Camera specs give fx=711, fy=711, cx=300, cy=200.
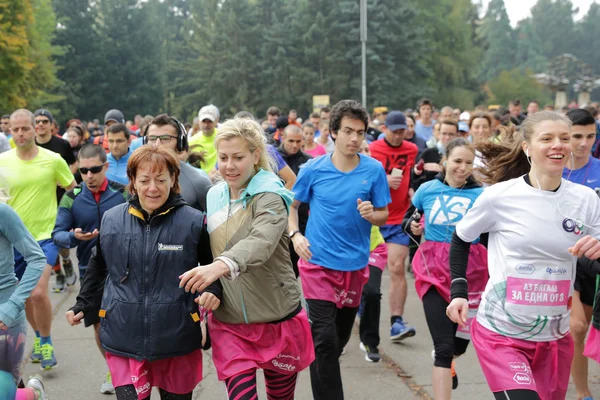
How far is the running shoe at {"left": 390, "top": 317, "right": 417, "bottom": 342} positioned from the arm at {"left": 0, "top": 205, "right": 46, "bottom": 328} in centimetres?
390

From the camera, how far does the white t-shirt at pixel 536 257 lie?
11.4ft

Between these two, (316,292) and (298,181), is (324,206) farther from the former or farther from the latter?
(316,292)

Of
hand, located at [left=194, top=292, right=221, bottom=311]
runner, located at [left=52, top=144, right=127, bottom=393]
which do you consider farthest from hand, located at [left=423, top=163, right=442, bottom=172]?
hand, located at [left=194, top=292, right=221, bottom=311]

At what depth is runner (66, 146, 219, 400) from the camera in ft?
12.0

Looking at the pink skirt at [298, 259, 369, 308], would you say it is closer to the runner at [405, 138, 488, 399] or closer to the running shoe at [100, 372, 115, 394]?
the runner at [405, 138, 488, 399]

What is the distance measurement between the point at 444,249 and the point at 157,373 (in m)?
2.33

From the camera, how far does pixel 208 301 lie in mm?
3465

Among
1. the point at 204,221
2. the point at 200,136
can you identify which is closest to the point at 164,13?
the point at 200,136

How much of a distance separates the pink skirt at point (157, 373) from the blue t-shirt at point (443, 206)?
215 centimetres

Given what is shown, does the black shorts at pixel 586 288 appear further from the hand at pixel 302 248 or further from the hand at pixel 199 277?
the hand at pixel 199 277

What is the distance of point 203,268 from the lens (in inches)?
127

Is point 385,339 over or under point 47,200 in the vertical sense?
under

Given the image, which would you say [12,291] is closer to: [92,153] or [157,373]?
[157,373]

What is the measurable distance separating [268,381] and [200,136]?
21.1 feet
